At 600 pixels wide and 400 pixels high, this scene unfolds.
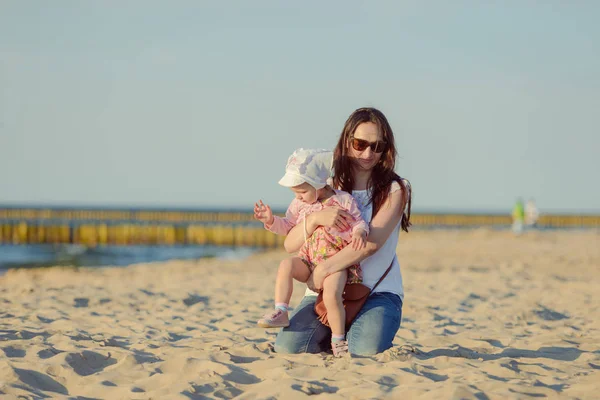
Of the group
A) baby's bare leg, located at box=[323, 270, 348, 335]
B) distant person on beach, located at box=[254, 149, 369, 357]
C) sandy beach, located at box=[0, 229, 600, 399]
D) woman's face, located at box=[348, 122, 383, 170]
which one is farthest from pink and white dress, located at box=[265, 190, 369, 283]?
sandy beach, located at box=[0, 229, 600, 399]

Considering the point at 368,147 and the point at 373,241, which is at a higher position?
the point at 368,147

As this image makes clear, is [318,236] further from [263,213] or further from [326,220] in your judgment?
[263,213]

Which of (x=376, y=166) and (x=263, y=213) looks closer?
(x=263, y=213)

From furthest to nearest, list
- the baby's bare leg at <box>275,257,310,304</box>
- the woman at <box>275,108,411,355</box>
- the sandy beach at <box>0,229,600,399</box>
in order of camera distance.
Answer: the woman at <box>275,108,411,355</box>
the baby's bare leg at <box>275,257,310,304</box>
the sandy beach at <box>0,229,600,399</box>

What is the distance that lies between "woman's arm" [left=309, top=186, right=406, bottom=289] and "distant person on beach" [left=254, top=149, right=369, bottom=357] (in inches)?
2.0

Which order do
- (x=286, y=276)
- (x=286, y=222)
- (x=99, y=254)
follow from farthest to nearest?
(x=99, y=254) < (x=286, y=222) < (x=286, y=276)

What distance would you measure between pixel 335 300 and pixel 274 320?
37 cm

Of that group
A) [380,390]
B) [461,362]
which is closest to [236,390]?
[380,390]

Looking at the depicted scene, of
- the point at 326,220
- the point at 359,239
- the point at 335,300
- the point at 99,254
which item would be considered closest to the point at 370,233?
the point at 359,239

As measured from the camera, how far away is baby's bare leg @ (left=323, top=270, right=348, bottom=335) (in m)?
3.92

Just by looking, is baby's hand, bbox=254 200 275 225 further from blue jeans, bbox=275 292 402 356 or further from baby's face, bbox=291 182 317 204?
blue jeans, bbox=275 292 402 356

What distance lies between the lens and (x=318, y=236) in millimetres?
4070

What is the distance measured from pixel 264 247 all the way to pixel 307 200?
2768 cm

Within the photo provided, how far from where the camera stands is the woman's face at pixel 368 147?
4129 millimetres
